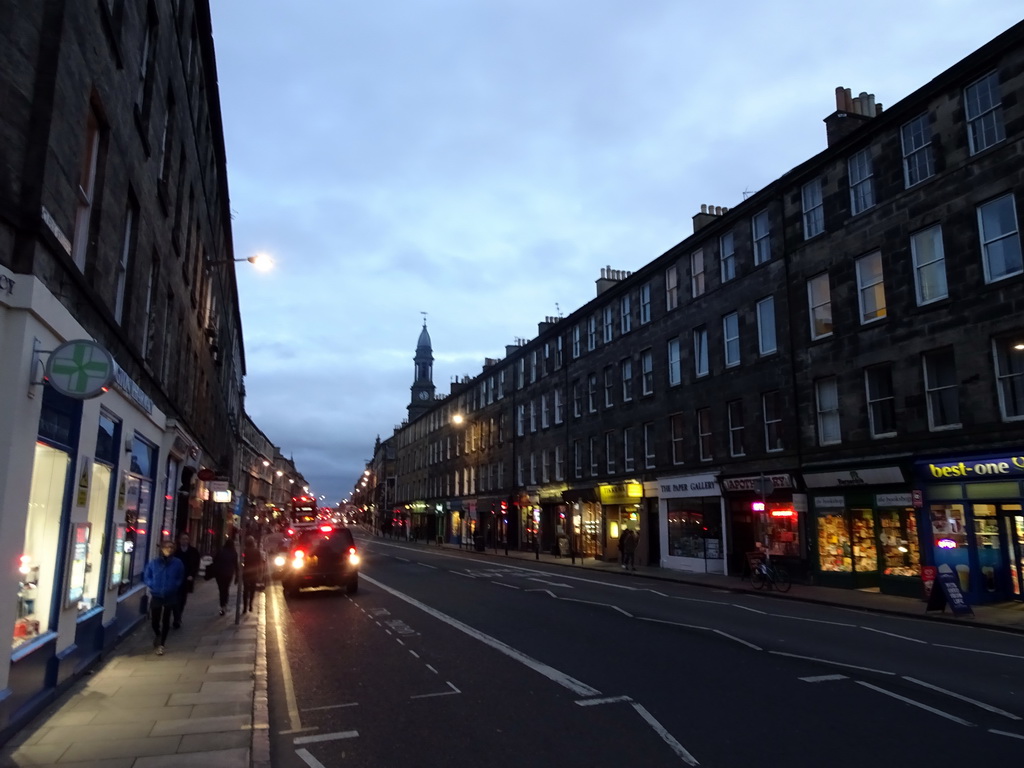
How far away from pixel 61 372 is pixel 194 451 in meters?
16.8

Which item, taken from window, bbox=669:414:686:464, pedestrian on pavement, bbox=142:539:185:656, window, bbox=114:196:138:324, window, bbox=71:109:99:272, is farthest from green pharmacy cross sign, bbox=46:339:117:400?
window, bbox=669:414:686:464

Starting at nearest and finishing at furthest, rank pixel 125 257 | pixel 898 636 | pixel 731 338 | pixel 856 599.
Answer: pixel 125 257 → pixel 898 636 → pixel 856 599 → pixel 731 338

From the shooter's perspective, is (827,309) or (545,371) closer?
(827,309)

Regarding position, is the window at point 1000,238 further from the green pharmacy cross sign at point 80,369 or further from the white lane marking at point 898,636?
the green pharmacy cross sign at point 80,369

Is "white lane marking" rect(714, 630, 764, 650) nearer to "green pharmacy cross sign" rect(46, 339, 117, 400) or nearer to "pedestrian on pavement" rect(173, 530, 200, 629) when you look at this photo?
"pedestrian on pavement" rect(173, 530, 200, 629)

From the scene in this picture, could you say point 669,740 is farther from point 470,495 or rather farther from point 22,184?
point 470,495

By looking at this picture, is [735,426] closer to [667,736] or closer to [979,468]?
Answer: [979,468]

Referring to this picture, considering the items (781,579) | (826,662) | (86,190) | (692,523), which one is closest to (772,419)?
(781,579)

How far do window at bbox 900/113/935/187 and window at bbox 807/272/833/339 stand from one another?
4.07 meters

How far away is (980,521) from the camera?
1877 centimetres

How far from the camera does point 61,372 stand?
25.2 feet

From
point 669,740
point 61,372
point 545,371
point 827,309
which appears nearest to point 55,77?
point 61,372

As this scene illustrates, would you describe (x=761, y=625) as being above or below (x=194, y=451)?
below

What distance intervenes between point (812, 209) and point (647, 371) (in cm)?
1176
